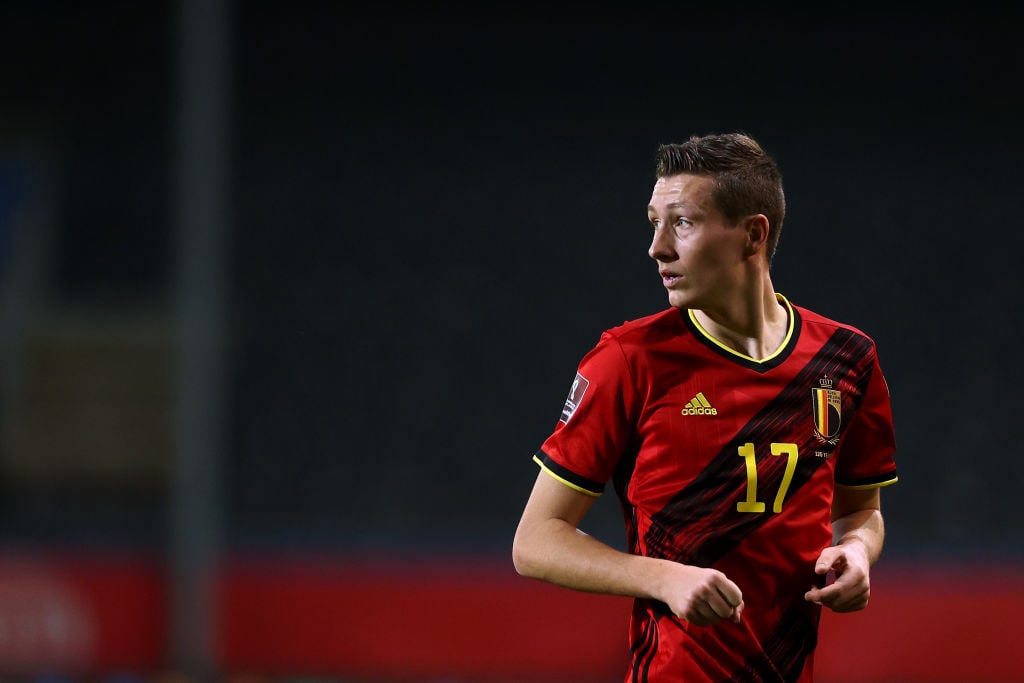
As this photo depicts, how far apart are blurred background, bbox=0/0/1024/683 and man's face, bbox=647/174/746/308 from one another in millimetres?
4915

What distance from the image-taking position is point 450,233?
8.85 m

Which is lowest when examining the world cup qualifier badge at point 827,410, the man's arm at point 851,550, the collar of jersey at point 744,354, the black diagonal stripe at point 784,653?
the black diagonal stripe at point 784,653

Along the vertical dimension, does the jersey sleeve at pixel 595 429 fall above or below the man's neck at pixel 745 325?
below

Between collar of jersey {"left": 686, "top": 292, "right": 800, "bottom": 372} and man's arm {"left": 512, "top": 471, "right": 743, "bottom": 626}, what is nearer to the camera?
man's arm {"left": 512, "top": 471, "right": 743, "bottom": 626}

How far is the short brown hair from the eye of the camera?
2.18 meters

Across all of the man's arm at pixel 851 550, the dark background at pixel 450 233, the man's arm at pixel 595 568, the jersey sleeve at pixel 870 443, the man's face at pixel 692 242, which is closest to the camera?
the man's arm at pixel 595 568

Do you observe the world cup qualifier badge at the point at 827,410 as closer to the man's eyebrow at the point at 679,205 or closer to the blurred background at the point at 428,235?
the man's eyebrow at the point at 679,205

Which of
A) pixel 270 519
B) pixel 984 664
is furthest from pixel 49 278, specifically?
pixel 984 664

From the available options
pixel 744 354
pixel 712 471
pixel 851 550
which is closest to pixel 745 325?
pixel 744 354

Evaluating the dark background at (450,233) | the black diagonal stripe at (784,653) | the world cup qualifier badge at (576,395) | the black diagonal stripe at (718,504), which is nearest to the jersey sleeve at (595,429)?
the world cup qualifier badge at (576,395)

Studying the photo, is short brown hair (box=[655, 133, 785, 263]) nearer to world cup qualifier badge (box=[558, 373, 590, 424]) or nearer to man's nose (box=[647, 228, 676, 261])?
man's nose (box=[647, 228, 676, 261])

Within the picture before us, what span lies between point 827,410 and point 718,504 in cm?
26

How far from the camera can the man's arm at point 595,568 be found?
192 cm

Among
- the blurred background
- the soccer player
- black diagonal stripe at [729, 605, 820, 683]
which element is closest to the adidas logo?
the soccer player
